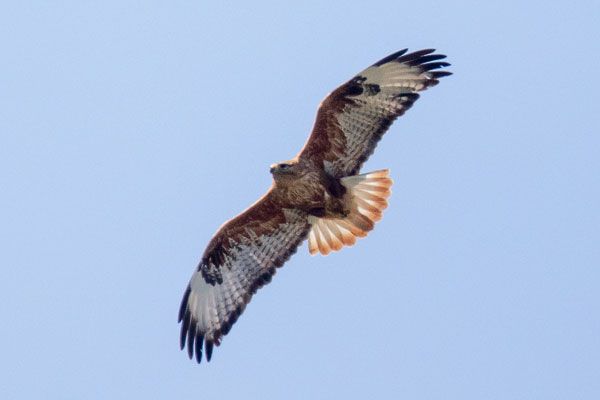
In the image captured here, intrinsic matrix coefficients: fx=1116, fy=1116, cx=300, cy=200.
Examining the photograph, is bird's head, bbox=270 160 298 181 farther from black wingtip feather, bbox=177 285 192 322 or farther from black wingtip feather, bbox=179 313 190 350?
black wingtip feather, bbox=179 313 190 350

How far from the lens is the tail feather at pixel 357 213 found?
43.3 feet

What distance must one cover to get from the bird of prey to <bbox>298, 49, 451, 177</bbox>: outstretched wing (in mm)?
12

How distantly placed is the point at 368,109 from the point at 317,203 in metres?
1.27

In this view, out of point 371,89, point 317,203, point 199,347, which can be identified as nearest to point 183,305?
point 199,347

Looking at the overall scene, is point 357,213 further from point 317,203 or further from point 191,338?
point 191,338

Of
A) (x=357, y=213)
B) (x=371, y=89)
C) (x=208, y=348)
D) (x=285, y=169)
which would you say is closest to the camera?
(x=285, y=169)

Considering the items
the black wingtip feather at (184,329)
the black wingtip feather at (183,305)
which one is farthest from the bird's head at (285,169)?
the black wingtip feather at (184,329)

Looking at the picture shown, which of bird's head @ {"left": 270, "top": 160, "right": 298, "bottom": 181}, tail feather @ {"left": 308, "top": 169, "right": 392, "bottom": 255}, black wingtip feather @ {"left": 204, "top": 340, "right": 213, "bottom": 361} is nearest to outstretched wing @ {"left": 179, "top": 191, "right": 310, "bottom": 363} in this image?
black wingtip feather @ {"left": 204, "top": 340, "right": 213, "bottom": 361}

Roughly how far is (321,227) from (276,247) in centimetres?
62

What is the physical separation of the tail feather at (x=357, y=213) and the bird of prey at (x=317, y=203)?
12 millimetres

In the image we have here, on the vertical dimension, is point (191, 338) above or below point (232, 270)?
below

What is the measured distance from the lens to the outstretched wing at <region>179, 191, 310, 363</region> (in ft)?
45.0

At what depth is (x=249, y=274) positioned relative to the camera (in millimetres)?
13805

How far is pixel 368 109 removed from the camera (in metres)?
13.2
